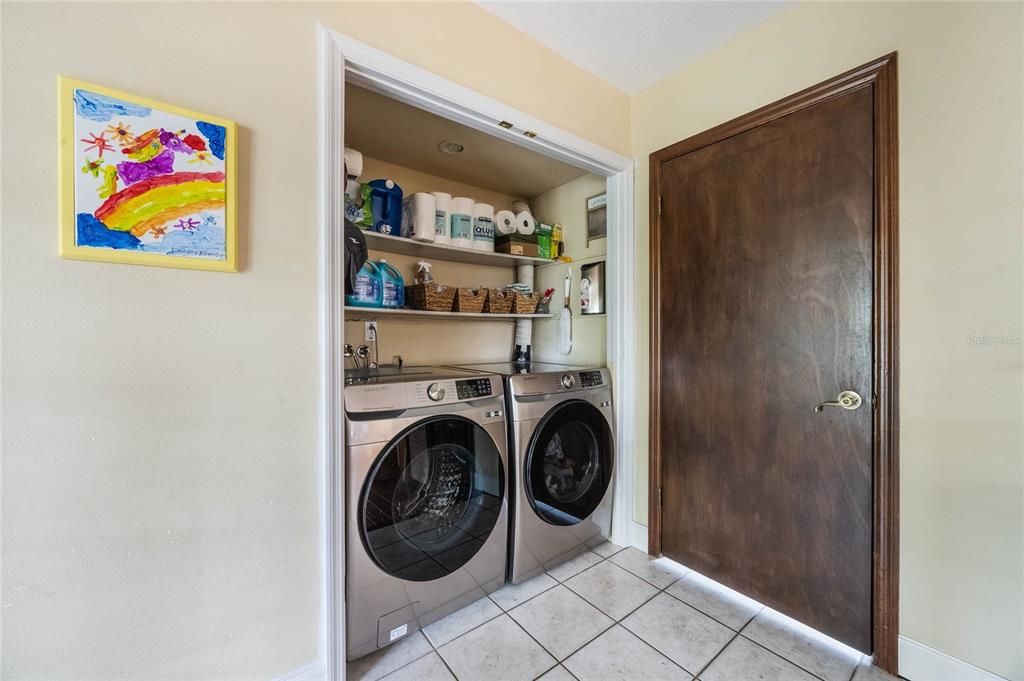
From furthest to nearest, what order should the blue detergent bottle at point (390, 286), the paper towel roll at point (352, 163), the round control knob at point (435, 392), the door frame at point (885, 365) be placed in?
the blue detergent bottle at point (390, 286)
the paper towel roll at point (352, 163)
the round control knob at point (435, 392)
the door frame at point (885, 365)

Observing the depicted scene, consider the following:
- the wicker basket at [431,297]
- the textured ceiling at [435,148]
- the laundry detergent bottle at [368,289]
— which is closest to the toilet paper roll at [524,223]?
the textured ceiling at [435,148]

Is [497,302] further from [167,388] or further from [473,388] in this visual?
[167,388]

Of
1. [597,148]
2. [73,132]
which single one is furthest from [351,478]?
[597,148]

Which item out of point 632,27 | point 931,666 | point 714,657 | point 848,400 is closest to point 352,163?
point 632,27

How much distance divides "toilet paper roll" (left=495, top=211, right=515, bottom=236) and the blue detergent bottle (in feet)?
2.27

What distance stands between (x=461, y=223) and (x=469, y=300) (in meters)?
0.42

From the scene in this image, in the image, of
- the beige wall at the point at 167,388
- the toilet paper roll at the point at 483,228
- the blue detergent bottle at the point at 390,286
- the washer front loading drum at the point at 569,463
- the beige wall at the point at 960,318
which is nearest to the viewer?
the beige wall at the point at 167,388

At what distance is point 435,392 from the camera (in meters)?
1.54

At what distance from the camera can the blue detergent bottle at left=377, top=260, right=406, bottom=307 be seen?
1.99m

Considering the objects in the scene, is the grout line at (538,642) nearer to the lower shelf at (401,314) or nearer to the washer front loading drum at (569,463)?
the washer front loading drum at (569,463)

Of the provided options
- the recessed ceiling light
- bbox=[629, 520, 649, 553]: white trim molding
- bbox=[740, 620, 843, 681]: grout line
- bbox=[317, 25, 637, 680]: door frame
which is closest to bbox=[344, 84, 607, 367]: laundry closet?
the recessed ceiling light

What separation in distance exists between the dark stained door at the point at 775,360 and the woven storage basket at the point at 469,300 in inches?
37.3

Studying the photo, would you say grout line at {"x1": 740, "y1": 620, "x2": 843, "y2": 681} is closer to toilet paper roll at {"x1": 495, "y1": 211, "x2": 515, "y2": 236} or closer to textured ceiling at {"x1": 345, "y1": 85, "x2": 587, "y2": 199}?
toilet paper roll at {"x1": 495, "y1": 211, "x2": 515, "y2": 236}

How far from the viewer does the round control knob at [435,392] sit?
5.01ft
